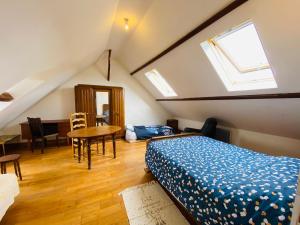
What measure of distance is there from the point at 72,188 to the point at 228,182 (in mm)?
2113

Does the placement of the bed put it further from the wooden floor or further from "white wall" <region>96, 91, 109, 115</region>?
"white wall" <region>96, 91, 109, 115</region>

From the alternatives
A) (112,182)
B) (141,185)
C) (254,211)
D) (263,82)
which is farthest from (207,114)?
(254,211)

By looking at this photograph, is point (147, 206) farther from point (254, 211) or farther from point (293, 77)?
point (293, 77)

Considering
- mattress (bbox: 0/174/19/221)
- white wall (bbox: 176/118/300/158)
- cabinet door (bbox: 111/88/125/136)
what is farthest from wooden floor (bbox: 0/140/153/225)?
white wall (bbox: 176/118/300/158)

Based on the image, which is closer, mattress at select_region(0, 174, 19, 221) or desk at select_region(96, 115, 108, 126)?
mattress at select_region(0, 174, 19, 221)

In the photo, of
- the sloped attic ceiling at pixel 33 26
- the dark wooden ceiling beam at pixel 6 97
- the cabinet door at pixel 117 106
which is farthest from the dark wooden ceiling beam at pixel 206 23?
the dark wooden ceiling beam at pixel 6 97

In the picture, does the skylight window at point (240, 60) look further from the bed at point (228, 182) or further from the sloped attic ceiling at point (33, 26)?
the sloped attic ceiling at point (33, 26)

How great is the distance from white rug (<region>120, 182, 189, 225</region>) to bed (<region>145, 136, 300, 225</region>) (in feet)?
0.71

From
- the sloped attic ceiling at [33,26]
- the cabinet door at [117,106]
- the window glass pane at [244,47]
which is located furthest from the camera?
the cabinet door at [117,106]

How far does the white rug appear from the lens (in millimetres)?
1609

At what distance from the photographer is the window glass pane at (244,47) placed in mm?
2100

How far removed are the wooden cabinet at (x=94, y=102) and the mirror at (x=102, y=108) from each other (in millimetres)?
97

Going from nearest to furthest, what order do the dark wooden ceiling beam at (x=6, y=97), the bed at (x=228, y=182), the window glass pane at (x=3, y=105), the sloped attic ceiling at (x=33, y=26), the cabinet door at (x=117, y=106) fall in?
the sloped attic ceiling at (x=33, y=26) < the bed at (x=228, y=182) < the dark wooden ceiling beam at (x=6, y=97) < the window glass pane at (x=3, y=105) < the cabinet door at (x=117, y=106)

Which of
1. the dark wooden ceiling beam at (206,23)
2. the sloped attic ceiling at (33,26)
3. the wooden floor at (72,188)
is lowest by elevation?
the wooden floor at (72,188)
